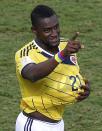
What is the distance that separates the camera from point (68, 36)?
12406 mm

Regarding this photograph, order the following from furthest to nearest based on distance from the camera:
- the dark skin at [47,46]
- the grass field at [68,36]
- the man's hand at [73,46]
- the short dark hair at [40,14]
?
the grass field at [68,36] < the short dark hair at [40,14] < the dark skin at [47,46] < the man's hand at [73,46]

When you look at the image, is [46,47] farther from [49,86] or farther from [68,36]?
[68,36]

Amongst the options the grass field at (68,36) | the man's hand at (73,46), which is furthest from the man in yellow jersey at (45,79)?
the grass field at (68,36)

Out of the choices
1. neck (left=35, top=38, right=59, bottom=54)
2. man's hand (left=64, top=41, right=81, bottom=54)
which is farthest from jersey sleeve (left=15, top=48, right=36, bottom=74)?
man's hand (left=64, top=41, right=81, bottom=54)

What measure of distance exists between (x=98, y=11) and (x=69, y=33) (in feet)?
6.37

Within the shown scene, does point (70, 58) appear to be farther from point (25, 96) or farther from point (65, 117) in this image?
point (65, 117)

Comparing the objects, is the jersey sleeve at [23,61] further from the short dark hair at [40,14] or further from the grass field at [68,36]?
the grass field at [68,36]

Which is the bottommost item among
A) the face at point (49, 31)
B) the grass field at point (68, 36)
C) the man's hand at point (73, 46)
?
the grass field at point (68, 36)

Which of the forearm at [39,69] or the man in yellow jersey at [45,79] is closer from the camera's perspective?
the forearm at [39,69]

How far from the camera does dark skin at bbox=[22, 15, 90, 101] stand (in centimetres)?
478

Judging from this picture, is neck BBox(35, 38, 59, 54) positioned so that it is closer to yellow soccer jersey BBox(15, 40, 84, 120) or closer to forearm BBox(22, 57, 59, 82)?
yellow soccer jersey BBox(15, 40, 84, 120)

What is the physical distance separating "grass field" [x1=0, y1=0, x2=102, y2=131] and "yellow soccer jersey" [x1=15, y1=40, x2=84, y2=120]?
284cm

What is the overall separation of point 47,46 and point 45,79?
29 centimetres

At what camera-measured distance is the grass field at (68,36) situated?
8.38m
